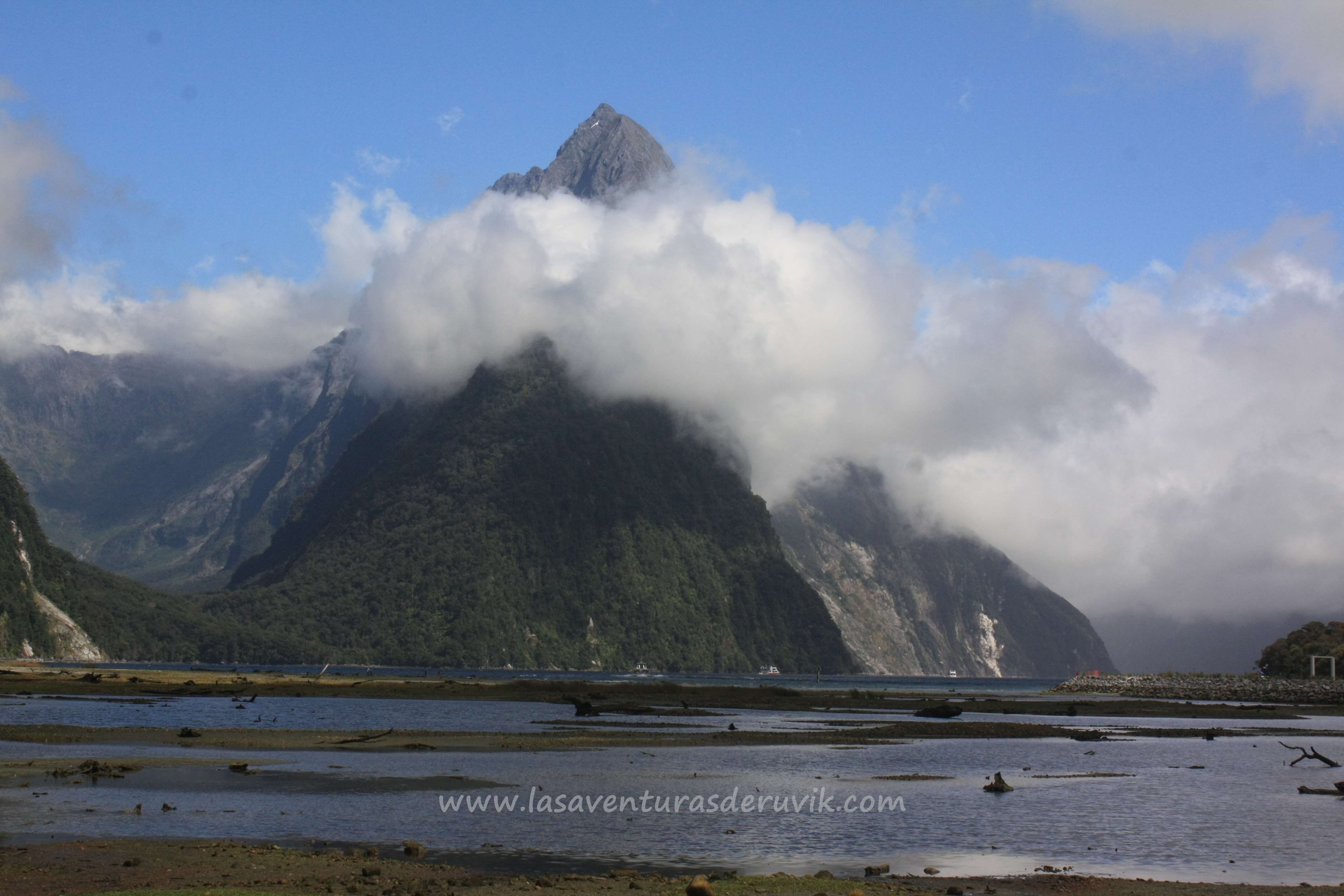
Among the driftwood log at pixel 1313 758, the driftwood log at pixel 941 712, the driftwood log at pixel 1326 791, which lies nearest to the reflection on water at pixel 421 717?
the driftwood log at pixel 941 712

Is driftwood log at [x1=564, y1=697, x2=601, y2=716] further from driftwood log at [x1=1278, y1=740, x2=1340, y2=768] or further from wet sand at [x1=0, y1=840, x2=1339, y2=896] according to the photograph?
wet sand at [x1=0, y1=840, x2=1339, y2=896]

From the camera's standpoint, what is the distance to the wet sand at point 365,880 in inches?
998

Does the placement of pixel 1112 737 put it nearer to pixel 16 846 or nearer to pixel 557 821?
pixel 557 821

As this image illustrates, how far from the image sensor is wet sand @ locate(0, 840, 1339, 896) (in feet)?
83.2

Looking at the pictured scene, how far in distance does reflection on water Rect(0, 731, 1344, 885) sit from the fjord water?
0.13 metres

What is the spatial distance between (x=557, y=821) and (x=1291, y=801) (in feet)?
102

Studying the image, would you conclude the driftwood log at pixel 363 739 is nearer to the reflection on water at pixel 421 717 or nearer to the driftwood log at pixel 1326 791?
the reflection on water at pixel 421 717

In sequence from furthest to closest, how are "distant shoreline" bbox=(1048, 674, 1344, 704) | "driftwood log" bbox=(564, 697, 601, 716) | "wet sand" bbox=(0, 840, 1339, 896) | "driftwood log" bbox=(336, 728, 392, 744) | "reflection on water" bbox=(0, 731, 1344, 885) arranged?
"distant shoreline" bbox=(1048, 674, 1344, 704) → "driftwood log" bbox=(564, 697, 601, 716) → "driftwood log" bbox=(336, 728, 392, 744) → "reflection on water" bbox=(0, 731, 1344, 885) → "wet sand" bbox=(0, 840, 1339, 896)

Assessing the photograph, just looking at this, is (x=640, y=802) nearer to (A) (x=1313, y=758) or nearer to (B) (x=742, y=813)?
(B) (x=742, y=813)

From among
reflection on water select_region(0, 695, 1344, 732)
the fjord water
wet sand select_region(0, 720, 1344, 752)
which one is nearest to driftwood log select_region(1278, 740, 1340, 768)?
the fjord water

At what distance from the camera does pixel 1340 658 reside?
165500mm

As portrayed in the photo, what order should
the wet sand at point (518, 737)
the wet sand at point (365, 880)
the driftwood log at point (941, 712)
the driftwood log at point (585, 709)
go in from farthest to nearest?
the driftwood log at point (941, 712), the driftwood log at point (585, 709), the wet sand at point (518, 737), the wet sand at point (365, 880)

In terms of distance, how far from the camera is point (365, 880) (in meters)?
26.4

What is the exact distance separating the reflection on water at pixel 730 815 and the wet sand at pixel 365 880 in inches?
67.1
